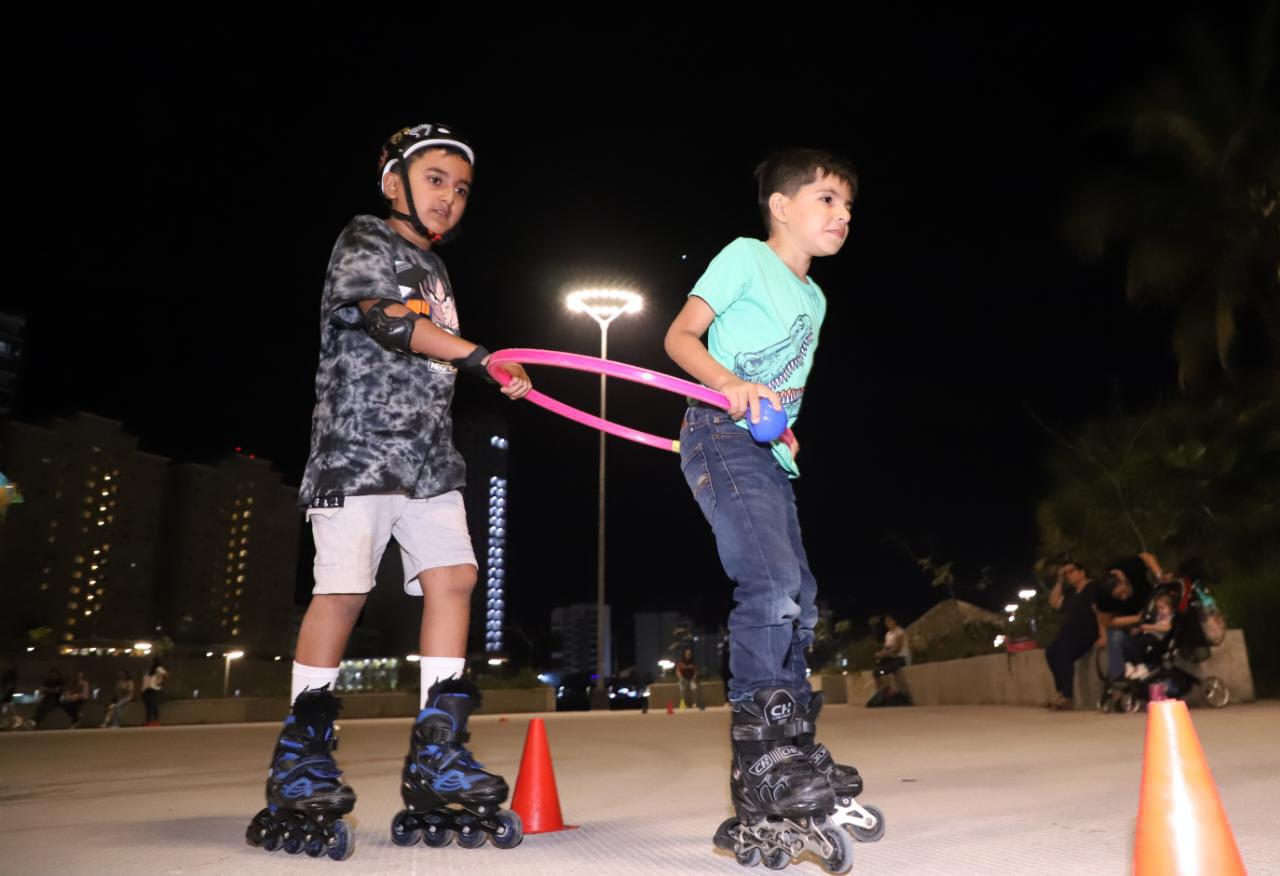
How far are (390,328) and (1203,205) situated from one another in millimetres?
21314

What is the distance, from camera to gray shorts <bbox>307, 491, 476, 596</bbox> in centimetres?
334

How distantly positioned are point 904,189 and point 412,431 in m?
21.9

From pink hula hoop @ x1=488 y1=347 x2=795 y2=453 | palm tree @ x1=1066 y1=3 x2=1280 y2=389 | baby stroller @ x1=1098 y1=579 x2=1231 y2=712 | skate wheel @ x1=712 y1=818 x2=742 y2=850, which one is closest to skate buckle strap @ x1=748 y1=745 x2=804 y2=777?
skate wheel @ x1=712 y1=818 x2=742 y2=850

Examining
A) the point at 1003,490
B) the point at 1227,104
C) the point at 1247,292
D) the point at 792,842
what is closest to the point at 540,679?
the point at 1003,490

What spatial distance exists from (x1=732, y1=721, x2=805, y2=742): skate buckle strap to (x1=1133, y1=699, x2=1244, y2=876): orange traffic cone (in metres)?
1.02

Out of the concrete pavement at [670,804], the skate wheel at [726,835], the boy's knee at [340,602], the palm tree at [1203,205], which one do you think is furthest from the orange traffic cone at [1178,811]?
the palm tree at [1203,205]

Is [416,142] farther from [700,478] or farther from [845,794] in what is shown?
[845,794]

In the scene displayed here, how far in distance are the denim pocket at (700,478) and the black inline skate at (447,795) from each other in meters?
1.03

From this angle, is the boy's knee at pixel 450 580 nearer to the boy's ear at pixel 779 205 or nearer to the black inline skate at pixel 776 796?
the black inline skate at pixel 776 796

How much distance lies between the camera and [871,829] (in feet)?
9.61

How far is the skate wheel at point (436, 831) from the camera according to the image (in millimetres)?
3170

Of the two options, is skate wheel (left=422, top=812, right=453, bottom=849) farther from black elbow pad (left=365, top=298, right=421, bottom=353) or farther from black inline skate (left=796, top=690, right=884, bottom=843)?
black elbow pad (left=365, top=298, right=421, bottom=353)

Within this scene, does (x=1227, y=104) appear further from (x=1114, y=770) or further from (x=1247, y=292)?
(x=1114, y=770)

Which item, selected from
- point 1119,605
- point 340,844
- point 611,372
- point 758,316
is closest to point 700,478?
point 611,372
